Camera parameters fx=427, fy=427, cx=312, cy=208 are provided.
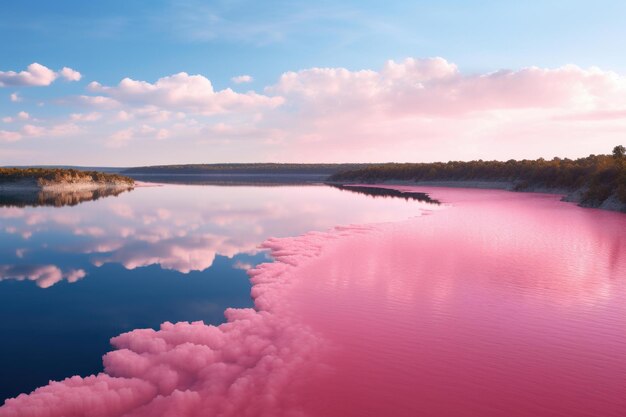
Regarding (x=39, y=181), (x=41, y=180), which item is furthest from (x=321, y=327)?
(x=39, y=181)

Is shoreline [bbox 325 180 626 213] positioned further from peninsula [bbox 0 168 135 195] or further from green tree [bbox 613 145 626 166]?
peninsula [bbox 0 168 135 195]

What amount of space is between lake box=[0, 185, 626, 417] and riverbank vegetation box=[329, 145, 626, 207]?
26.8 meters

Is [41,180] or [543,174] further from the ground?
[543,174]

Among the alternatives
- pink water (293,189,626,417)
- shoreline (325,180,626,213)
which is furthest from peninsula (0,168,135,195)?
shoreline (325,180,626,213)

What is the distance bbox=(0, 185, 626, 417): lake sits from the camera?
26.7 feet

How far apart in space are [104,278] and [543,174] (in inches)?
3310

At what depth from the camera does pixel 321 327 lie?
38.4 feet

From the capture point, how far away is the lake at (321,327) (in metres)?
8.13

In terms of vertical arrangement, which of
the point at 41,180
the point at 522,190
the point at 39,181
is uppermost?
the point at 522,190

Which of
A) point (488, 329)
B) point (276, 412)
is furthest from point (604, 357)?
point (276, 412)

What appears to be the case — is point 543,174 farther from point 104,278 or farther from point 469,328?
point 104,278

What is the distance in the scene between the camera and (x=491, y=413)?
298 inches

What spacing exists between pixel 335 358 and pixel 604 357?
6.21 metres

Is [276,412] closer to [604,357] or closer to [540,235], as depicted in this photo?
[604,357]
